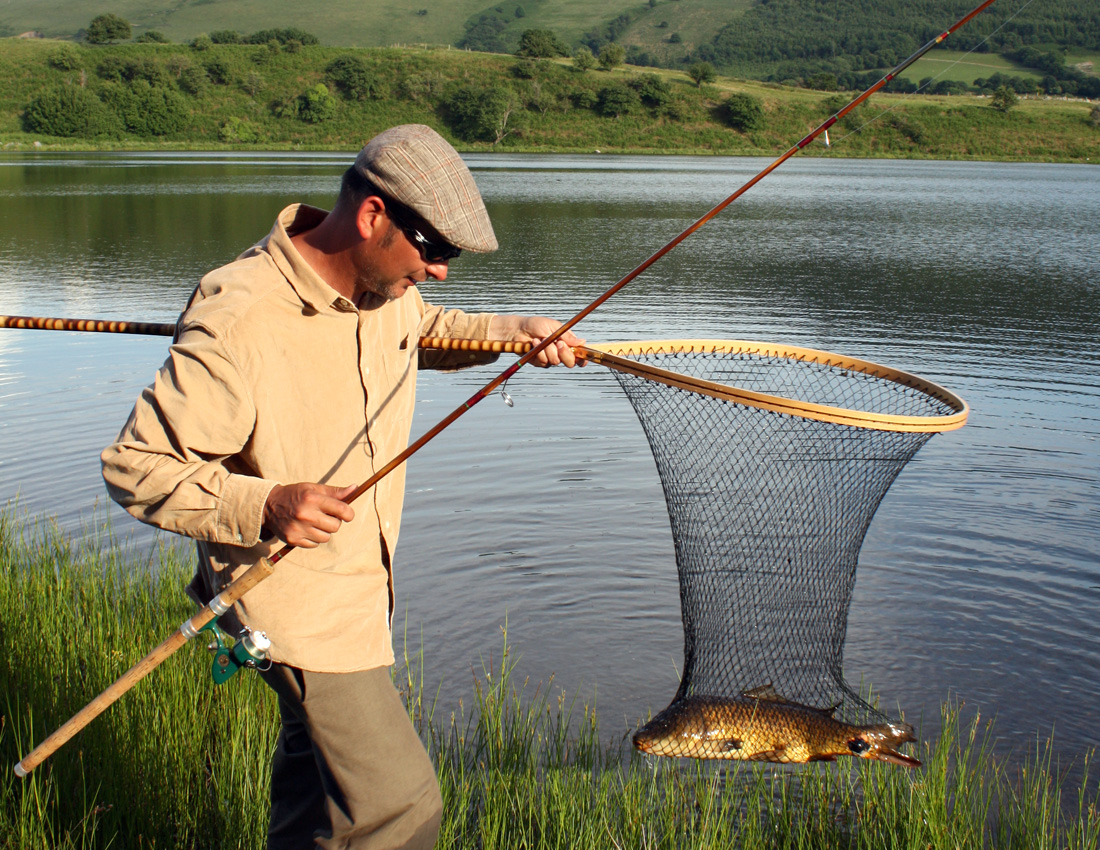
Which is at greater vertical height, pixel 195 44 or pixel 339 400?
pixel 195 44

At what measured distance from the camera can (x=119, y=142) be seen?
66312mm

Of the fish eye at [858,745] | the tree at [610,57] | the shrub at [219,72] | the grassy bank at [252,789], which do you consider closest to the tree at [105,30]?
the shrub at [219,72]

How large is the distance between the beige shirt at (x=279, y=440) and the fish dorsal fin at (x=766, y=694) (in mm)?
2239

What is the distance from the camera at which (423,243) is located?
2.41m

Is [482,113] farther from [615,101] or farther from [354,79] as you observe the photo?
[354,79]

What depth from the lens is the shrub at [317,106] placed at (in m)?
69.7

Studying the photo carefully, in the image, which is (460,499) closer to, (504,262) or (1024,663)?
(1024,663)

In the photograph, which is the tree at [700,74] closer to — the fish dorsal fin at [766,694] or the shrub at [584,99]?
the shrub at [584,99]

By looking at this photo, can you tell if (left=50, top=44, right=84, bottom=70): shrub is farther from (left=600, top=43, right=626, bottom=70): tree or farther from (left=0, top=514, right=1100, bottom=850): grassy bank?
(left=0, top=514, right=1100, bottom=850): grassy bank

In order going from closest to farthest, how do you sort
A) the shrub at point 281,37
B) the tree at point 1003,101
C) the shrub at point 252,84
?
the tree at point 1003,101
the shrub at point 252,84
the shrub at point 281,37

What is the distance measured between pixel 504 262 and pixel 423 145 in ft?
62.3

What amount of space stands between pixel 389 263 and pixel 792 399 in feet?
5.02

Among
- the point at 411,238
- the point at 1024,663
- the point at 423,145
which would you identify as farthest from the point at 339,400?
the point at 1024,663

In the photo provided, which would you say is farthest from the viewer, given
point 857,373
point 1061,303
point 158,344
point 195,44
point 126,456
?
point 195,44
